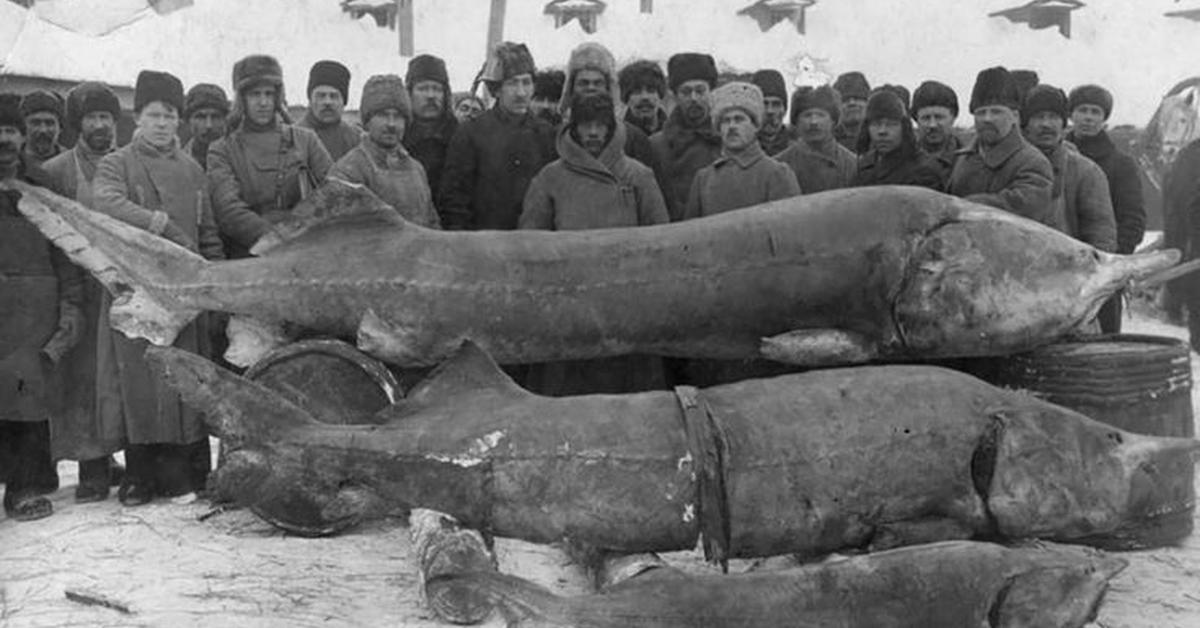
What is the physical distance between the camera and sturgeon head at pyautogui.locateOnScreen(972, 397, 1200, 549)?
3.72m

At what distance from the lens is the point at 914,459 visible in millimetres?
3736

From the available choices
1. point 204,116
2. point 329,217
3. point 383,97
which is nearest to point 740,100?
point 383,97

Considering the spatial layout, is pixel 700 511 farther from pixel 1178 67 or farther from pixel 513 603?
pixel 1178 67

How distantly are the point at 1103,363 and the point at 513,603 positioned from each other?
2.64 metres

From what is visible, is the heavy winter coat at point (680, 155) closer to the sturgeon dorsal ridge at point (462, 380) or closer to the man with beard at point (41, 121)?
the sturgeon dorsal ridge at point (462, 380)

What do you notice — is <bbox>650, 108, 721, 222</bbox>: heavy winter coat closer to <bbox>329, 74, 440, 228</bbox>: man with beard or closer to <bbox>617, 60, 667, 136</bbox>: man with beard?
<bbox>617, 60, 667, 136</bbox>: man with beard

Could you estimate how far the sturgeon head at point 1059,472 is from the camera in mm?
3723

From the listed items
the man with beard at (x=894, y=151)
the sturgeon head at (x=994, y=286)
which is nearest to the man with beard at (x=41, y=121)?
the man with beard at (x=894, y=151)

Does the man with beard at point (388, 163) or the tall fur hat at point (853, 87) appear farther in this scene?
the tall fur hat at point (853, 87)

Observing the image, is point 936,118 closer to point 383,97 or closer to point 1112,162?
point 1112,162

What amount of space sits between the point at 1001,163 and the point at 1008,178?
100 millimetres

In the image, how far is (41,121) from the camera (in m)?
6.45

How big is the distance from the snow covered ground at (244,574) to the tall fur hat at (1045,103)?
280 cm

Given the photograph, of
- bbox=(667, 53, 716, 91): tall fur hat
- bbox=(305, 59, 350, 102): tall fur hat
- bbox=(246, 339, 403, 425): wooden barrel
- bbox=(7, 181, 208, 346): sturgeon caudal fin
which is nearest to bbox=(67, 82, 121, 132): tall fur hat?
bbox=(305, 59, 350, 102): tall fur hat
